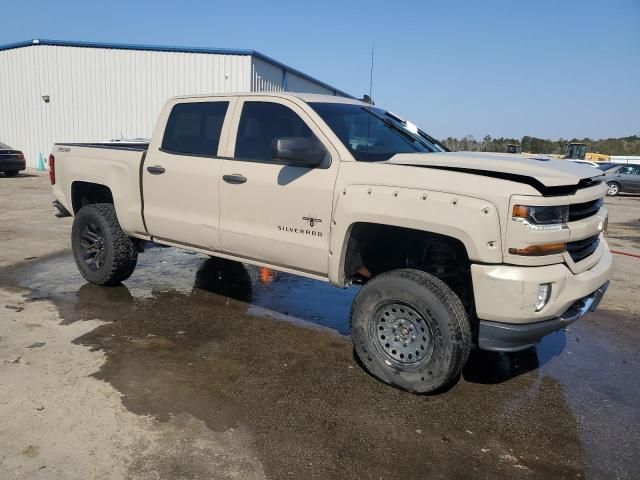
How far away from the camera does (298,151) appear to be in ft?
12.5

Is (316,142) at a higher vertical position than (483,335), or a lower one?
higher

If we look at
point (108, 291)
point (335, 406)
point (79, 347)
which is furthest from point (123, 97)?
point (335, 406)

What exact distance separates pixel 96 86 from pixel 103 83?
37 cm

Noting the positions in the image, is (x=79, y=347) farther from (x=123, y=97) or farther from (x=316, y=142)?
(x=123, y=97)

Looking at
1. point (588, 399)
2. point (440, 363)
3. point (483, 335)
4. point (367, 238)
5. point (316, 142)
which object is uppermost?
point (316, 142)

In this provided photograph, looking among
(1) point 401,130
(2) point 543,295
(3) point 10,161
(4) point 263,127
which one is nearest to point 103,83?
(3) point 10,161

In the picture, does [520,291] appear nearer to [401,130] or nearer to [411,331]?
[411,331]

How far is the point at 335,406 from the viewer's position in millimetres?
3535

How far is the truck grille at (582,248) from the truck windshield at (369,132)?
4.82 ft

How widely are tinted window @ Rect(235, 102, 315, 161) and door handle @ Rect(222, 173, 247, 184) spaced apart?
192mm

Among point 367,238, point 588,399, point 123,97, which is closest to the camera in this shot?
point 588,399

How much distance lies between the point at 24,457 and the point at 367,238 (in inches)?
101

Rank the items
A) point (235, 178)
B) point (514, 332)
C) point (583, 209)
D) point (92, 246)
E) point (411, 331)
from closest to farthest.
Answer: point (514, 332) < point (583, 209) < point (411, 331) < point (235, 178) < point (92, 246)

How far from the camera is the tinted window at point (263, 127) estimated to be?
4379mm
